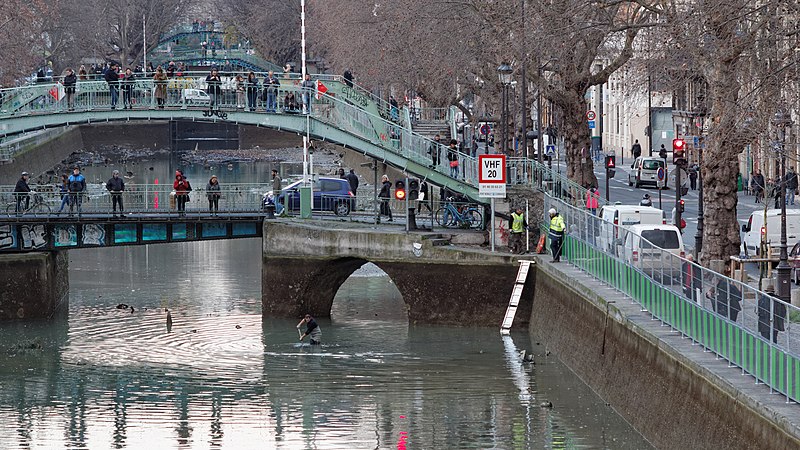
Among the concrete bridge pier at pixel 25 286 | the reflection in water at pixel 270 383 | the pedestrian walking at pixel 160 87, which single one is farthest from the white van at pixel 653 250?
the concrete bridge pier at pixel 25 286

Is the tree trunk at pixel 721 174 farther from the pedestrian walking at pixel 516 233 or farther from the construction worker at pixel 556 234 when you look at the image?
the pedestrian walking at pixel 516 233

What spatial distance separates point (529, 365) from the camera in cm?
4609

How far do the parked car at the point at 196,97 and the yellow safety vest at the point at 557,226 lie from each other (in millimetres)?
13490

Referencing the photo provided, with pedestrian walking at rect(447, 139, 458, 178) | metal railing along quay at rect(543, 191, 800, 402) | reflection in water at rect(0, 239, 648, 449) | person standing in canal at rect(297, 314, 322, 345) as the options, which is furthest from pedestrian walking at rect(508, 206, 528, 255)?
person standing in canal at rect(297, 314, 322, 345)

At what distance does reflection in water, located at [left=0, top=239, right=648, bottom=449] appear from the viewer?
38969mm

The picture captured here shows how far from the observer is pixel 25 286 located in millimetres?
55812

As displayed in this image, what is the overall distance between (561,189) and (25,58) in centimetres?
4696

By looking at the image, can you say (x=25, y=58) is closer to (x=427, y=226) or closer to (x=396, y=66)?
(x=396, y=66)

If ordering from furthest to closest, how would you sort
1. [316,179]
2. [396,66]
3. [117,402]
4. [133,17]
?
[133,17]
[396,66]
[316,179]
[117,402]

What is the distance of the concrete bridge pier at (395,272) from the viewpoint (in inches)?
2042

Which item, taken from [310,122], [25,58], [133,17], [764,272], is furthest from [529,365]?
[133,17]

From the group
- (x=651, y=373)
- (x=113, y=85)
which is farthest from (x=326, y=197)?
(x=651, y=373)

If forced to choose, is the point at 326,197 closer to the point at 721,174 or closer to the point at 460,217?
the point at 460,217

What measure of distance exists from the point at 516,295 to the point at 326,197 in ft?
34.8
